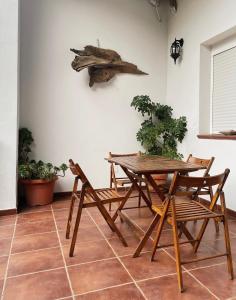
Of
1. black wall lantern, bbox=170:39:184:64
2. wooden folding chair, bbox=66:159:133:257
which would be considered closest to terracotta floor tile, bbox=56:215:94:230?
wooden folding chair, bbox=66:159:133:257

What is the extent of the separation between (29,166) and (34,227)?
36.8 inches

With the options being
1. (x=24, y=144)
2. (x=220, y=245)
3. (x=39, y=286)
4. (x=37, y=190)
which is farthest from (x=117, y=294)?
(x=24, y=144)

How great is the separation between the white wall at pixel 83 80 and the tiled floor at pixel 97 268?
1534 millimetres

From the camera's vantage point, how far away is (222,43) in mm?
3402

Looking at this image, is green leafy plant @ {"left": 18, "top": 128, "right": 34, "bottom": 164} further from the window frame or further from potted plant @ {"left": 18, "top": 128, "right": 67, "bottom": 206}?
the window frame

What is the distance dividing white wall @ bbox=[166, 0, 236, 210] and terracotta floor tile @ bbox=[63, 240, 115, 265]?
178 centimetres

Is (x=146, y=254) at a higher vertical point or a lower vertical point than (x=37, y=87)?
lower

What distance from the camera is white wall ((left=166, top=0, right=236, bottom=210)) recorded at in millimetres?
3066

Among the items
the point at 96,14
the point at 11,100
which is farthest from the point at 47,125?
the point at 96,14

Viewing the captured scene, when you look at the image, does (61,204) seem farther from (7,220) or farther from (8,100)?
(8,100)

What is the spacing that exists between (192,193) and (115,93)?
2.33m

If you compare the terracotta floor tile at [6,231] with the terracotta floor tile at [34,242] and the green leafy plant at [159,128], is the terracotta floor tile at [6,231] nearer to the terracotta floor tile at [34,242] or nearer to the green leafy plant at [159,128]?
the terracotta floor tile at [34,242]

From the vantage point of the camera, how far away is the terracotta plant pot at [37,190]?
3.35m

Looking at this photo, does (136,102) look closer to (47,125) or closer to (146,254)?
(47,125)
